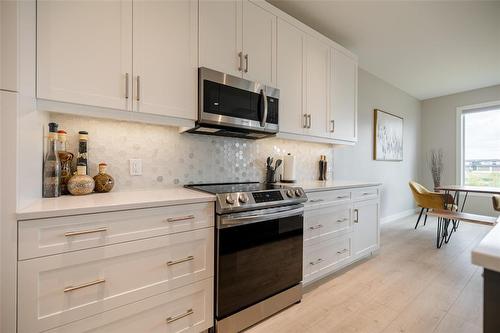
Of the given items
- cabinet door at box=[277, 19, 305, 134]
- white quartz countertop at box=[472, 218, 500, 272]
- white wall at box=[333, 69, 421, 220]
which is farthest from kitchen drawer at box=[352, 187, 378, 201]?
white quartz countertop at box=[472, 218, 500, 272]

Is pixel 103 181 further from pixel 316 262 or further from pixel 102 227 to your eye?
pixel 316 262

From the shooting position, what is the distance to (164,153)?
6.19 feet

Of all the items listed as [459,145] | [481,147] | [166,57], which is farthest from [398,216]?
[166,57]

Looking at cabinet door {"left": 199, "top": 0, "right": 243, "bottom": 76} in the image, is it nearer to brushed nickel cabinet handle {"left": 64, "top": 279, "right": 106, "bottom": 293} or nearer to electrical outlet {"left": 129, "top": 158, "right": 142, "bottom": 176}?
Result: electrical outlet {"left": 129, "top": 158, "right": 142, "bottom": 176}

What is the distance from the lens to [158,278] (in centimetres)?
133

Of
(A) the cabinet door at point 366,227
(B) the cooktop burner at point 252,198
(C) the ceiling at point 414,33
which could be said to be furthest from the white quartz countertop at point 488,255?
(C) the ceiling at point 414,33

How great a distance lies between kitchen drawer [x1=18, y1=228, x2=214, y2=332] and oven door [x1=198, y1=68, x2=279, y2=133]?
846 millimetres

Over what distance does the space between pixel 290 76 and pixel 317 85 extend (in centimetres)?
42

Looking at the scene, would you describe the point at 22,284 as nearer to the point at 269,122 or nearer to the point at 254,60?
the point at 269,122

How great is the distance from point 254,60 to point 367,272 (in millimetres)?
2405

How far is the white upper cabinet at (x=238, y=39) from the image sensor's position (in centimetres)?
177

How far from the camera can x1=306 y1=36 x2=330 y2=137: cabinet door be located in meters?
2.50

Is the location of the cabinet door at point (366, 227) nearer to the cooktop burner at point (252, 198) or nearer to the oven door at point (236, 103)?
the cooktop burner at point (252, 198)

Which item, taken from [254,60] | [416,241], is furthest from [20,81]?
[416,241]
